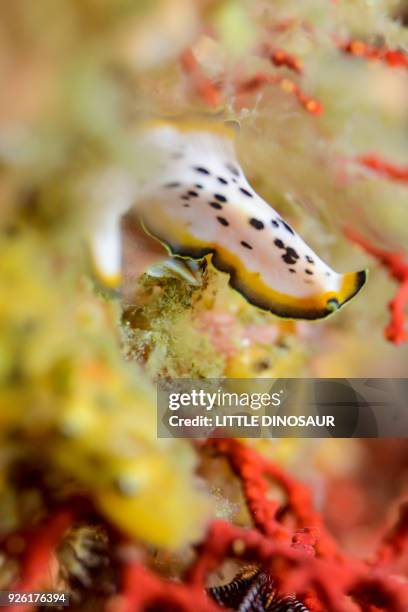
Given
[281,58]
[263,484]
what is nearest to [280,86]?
[281,58]

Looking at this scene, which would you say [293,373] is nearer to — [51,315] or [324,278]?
[324,278]

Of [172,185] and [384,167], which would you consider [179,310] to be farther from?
[384,167]

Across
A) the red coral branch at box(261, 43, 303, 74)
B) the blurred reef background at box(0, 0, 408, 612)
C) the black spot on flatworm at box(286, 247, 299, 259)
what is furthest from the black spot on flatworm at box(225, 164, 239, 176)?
the red coral branch at box(261, 43, 303, 74)

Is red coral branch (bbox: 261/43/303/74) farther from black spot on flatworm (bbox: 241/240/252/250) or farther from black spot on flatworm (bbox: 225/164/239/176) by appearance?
black spot on flatworm (bbox: 241/240/252/250)

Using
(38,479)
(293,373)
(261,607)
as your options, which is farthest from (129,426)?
(293,373)

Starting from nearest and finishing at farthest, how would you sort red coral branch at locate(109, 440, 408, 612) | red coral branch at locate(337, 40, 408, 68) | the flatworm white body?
red coral branch at locate(109, 440, 408, 612)
the flatworm white body
red coral branch at locate(337, 40, 408, 68)

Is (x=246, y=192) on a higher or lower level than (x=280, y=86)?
lower

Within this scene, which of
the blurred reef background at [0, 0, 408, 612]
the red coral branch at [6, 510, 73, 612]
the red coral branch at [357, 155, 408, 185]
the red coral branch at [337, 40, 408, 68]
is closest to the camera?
the blurred reef background at [0, 0, 408, 612]
